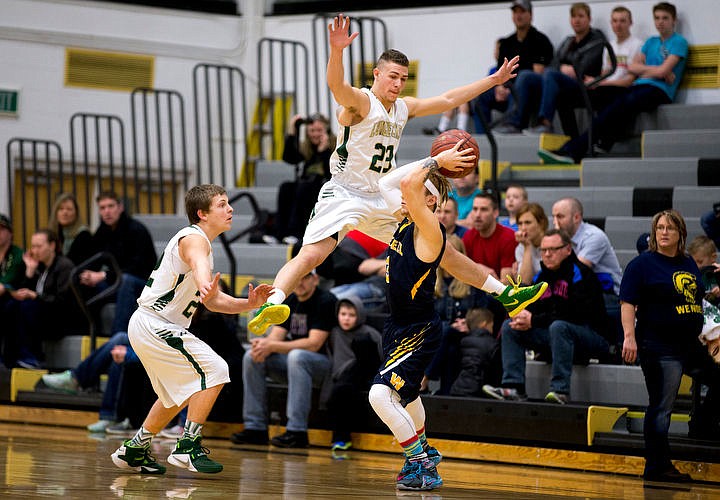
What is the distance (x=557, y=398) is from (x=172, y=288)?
2874 millimetres

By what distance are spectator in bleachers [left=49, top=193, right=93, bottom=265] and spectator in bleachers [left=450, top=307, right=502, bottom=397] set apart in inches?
162

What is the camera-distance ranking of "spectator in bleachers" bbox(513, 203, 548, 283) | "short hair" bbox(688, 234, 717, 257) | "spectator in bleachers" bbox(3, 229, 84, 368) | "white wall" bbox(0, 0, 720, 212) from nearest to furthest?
"short hair" bbox(688, 234, 717, 257) < "spectator in bleachers" bbox(513, 203, 548, 283) < "spectator in bleachers" bbox(3, 229, 84, 368) < "white wall" bbox(0, 0, 720, 212)

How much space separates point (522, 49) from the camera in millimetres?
11109

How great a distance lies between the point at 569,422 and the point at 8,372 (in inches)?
199

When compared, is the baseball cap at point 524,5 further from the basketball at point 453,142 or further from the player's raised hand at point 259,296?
the player's raised hand at point 259,296

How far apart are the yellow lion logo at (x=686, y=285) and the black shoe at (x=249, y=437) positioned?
10.5 ft

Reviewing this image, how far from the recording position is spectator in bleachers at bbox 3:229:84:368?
32.9 ft

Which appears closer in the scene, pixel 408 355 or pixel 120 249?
pixel 408 355

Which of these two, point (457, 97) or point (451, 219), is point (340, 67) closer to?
point (457, 97)

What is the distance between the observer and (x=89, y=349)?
10.1 m

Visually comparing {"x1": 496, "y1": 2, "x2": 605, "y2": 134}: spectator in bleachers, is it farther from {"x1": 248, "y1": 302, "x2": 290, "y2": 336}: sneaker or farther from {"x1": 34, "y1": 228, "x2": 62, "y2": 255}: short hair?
{"x1": 248, "y1": 302, "x2": 290, "y2": 336}: sneaker

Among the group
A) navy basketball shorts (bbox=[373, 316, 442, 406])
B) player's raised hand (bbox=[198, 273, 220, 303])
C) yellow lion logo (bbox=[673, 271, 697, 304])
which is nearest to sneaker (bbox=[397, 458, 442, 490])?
navy basketball shorts (bbox=[373, 316, 442, 406])

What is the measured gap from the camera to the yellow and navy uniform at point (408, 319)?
5.70 meters

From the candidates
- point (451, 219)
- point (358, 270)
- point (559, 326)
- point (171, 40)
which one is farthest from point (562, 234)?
point (171, 40)
